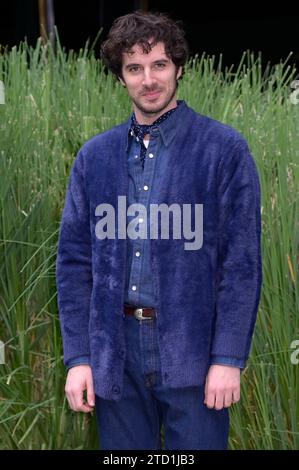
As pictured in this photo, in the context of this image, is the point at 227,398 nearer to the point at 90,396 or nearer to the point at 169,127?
the point at 90,396

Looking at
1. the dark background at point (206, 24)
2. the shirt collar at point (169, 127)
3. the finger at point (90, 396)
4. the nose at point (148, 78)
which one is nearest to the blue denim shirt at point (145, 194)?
the shirt collar at point (169, 127)

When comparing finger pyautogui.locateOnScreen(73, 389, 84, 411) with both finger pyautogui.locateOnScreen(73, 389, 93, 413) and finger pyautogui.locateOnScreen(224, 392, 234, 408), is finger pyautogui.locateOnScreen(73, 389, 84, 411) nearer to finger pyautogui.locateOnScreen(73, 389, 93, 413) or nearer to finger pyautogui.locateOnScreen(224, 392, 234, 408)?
finger pyautogui.locateOnScreen(73, 389, 93, 413)

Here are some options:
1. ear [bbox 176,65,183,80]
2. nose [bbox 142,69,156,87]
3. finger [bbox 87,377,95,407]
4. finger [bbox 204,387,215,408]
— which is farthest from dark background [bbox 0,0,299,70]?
finger [bbox 204,387,215,408]

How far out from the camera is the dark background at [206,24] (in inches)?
236

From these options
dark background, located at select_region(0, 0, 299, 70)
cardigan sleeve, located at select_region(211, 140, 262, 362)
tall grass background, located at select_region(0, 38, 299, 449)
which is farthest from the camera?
dark background, located at select_region(0, 0, 299, 70)

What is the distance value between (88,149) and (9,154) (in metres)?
0.74

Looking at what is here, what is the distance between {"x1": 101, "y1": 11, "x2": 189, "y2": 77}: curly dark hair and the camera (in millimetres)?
1666

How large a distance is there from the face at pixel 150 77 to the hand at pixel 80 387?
0.56 meters

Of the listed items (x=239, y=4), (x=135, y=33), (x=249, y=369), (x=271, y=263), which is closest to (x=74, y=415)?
(x=249, y=369)

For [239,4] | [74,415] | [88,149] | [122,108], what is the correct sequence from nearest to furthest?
[88,149] < [74,415] < [122,108] < [239,4]

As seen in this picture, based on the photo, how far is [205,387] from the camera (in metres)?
1.67

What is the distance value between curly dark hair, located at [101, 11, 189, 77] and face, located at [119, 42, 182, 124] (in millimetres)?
12

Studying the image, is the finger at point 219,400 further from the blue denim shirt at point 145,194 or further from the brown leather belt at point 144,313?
the brown leather belt at point 144,313

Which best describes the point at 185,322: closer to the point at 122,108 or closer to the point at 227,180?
the point at 227,180
